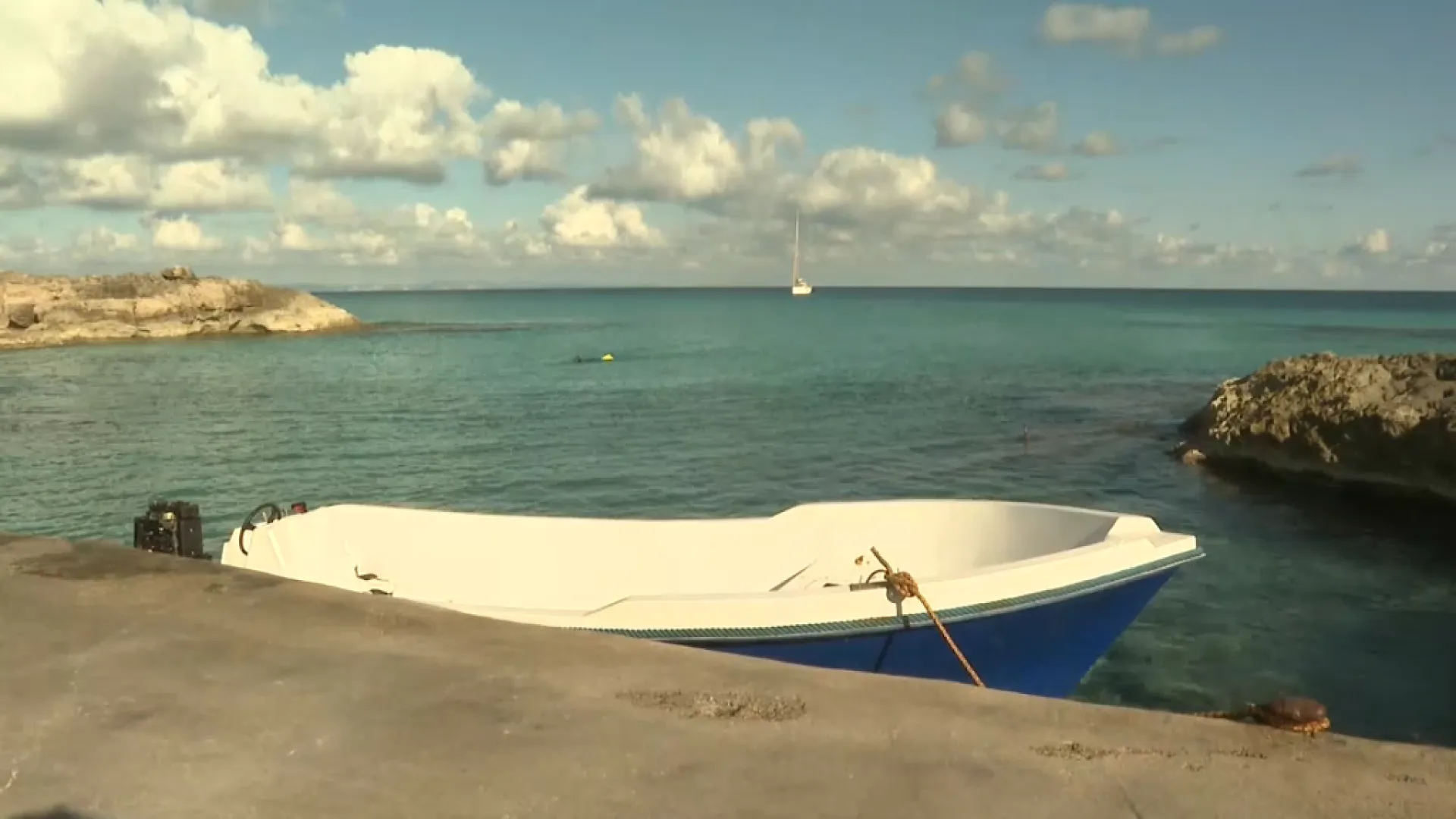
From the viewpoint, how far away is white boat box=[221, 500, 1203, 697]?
798 centimetres

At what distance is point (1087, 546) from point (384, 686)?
5943 millimetres

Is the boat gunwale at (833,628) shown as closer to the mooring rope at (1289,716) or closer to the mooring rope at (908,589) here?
the mooring rope at (908,589)

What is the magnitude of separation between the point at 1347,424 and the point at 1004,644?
1552 cm

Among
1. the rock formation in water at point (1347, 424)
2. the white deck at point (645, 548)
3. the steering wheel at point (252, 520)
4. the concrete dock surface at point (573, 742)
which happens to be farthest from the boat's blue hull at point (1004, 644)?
the rock formation in water at point (1347, 424)

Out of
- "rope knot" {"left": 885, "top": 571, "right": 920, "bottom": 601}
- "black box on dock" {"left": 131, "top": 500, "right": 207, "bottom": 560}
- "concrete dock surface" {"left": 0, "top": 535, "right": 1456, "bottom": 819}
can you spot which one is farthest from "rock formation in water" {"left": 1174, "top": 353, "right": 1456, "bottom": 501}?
"black box on dock" {"left": 131, "top": 500, "right": 207, "bottom": 560}

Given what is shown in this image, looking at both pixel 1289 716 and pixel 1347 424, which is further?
pixel 1347 424

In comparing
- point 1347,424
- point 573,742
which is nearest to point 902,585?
point 573,742

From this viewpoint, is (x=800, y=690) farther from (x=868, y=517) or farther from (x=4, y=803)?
(x=868, y=517)

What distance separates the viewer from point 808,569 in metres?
10.5

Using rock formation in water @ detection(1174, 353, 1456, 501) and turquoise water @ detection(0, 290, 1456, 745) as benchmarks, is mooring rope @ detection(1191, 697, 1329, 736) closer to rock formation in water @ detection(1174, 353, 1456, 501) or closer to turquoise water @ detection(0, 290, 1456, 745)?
turquoise water @ detection(0, 290, 1456, 745)

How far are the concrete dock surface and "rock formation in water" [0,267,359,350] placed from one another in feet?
261

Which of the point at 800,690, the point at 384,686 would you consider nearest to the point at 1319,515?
the point at 800,690

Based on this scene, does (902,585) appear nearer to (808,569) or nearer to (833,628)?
(833,628)

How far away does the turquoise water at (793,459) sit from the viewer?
12.6m
